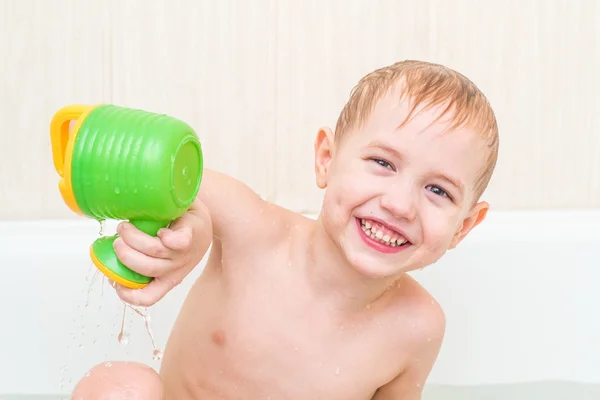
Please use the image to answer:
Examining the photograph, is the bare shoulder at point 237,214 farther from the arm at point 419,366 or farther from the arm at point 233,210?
the arm at point 419,366

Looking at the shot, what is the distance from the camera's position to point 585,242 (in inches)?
60.2

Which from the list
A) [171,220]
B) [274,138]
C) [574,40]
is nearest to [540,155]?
[574,40]

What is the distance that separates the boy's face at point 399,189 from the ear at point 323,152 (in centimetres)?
6

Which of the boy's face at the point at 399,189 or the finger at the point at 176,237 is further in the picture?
the boy's face at the point at 399,189

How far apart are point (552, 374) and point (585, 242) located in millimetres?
226

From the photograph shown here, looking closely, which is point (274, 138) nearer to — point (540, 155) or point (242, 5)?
point (242, 5)

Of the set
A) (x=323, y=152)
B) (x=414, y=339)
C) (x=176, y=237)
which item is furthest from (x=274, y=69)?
(x=176, y=237)

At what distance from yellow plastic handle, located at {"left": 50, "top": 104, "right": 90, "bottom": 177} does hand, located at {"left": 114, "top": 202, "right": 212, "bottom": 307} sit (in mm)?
82

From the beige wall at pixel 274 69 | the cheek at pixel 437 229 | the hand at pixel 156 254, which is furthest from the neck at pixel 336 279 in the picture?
the beige wall at pixel 274 69

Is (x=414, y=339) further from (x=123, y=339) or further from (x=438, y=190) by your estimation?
(x=123, y=339)

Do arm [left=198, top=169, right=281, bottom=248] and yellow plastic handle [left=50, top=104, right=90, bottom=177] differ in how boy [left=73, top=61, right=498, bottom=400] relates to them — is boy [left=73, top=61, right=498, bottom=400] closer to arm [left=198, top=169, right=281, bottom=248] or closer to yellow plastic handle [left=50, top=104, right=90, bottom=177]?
arm [left=198, top=169, right=281, bottom=248]

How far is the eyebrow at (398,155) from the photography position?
3.34 feet

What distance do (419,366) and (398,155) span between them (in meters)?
0.34

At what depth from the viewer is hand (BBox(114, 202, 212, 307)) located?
86 centimetres
